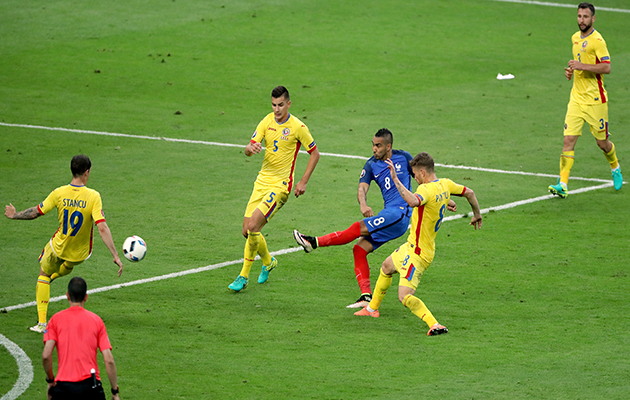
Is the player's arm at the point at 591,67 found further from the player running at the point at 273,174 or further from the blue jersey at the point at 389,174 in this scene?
the player running at the point at 273,174

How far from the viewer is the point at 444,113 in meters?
Answer: 21.6

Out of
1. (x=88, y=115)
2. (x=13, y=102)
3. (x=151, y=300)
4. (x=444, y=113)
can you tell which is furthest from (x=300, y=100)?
(x=151, y=300)

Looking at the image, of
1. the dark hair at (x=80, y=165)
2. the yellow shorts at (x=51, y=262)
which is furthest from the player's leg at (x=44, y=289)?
the dark hair at (x=80, y=165)

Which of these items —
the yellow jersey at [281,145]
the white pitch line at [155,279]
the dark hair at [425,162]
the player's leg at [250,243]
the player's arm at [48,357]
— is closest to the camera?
the player's arm at [48,357]

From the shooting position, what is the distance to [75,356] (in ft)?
22.7

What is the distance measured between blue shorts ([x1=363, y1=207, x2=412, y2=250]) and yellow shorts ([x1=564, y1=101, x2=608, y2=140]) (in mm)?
5550

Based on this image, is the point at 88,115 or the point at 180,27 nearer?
the point at 88,115

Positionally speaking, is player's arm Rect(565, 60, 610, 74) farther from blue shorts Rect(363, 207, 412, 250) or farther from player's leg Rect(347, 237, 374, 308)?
player's leg Rect(347, 237, 374, 308)

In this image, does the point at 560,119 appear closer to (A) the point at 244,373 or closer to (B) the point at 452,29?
(B) the point at 452,29

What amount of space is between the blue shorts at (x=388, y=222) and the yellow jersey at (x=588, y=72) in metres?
5.90

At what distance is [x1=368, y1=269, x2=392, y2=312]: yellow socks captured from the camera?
10500mm

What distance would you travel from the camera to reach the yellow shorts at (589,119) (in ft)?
50.4

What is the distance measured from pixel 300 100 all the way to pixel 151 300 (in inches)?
467

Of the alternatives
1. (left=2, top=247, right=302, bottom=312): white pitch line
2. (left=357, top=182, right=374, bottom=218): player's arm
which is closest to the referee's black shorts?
→ (left=2, top=247, right=302, bottom=312): white pitch line
